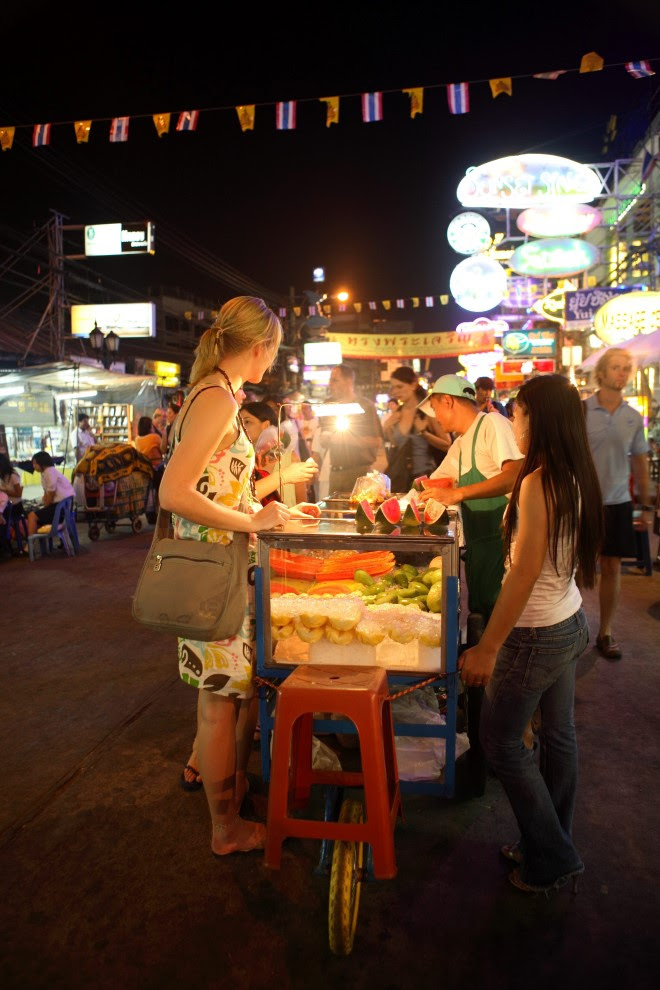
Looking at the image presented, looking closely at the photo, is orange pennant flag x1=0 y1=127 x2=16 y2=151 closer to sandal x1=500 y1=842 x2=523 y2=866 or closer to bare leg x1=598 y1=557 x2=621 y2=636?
bare leg x1=598 y1=557 x2=621 y2=636

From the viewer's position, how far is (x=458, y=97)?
723cm

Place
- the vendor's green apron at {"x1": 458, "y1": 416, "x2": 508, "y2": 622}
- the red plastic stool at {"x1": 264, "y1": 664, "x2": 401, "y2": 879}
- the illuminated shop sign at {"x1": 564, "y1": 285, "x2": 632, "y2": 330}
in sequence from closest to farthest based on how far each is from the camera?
the red plastic stool at {"x1": 264, "y1": 664, "x2": 401, "y2": 879}, the vendor's green apron at {"x1": 458, "y1": 416, "x2": 508, "y2": 622}, the illuminated shop sign at {"x1": 564, "y1": 285, "x2": 632, "y2": 330}

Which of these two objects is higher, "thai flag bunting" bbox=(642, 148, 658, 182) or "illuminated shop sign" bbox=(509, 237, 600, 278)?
"thai flag bunting" bbox=(642, 148, 658, 182)

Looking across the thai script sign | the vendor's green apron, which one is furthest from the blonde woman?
the thai script sign

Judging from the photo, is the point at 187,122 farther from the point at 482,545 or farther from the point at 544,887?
the point at 544,887

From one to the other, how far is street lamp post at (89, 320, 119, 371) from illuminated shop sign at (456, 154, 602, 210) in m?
9.11

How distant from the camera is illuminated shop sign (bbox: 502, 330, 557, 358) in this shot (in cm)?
1791

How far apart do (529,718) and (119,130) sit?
8118 millimetres

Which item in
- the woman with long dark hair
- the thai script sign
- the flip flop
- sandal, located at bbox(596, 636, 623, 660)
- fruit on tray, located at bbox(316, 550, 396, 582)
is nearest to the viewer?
the woman with long dark hair

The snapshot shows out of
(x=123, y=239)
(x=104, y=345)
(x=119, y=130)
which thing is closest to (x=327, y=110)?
(x=119, y=130)

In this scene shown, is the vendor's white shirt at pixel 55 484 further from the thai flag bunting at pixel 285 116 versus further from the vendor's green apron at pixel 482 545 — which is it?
the vendor's green apron at pixel 482 545

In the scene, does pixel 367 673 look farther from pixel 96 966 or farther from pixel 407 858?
pixel 96 966

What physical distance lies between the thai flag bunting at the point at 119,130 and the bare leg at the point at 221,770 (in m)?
7.42

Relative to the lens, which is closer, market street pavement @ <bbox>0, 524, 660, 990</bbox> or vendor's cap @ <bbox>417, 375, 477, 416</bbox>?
market street pavement @ <bbox>0, 524, 660, 990</bbox>
